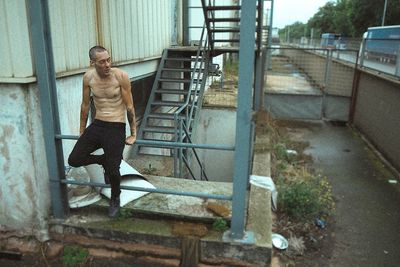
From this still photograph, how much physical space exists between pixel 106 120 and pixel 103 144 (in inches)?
9.4

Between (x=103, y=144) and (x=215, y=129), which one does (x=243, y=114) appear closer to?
(x=103, y=144)

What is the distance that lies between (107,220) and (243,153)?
1.68 metres

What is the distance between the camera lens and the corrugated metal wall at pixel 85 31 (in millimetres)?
3178

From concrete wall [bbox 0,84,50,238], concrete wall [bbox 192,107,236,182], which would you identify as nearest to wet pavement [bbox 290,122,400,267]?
concrete wall [bbox 192,107,236,182]

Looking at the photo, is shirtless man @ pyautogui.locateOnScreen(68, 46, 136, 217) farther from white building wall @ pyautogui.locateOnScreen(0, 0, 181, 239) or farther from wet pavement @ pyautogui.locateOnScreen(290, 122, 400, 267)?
wet pavement @ pyautogui.locateOnScreen(290, 122, 400, 267)

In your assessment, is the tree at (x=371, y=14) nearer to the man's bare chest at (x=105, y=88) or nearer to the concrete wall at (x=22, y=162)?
the man's bare chest at (x=105, y=88)

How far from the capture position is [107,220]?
3779 mm

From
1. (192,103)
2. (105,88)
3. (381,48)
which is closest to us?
(105,88)

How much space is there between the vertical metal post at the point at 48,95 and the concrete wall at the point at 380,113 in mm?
6101

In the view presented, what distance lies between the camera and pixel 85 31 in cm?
432

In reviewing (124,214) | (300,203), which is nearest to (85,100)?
(124,214)

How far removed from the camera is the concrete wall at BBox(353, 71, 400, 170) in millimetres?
7160

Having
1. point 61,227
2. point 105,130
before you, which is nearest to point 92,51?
point 105,130

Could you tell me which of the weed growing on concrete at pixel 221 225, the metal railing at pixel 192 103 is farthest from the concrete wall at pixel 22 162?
the metal railing at pixel 192 103
